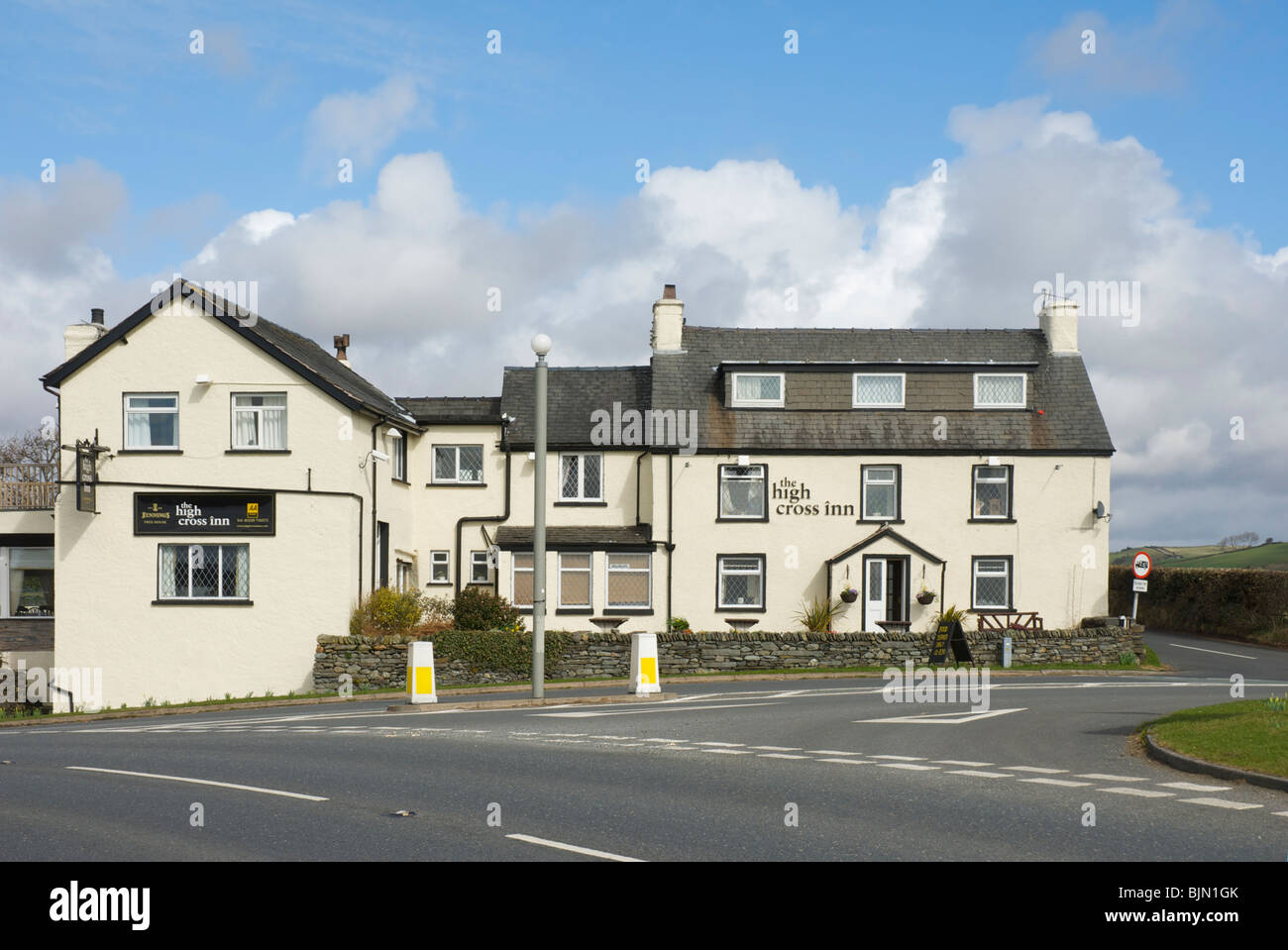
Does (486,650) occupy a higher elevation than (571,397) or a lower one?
lower

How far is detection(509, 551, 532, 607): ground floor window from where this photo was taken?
1410 inches

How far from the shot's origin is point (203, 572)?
30.5 metres

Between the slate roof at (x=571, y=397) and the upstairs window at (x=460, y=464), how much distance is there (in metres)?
1.21

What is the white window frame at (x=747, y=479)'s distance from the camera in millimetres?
36094

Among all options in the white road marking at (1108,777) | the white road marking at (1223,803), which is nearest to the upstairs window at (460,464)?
the white road marking at (1108,777)

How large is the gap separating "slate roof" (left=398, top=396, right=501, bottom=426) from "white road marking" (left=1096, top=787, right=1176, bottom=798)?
88.2 feet

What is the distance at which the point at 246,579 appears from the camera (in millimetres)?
30438

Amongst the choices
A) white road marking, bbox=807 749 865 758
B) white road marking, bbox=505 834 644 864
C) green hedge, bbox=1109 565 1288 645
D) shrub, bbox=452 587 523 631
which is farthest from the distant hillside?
white road marking, bbox=505 834 644 864

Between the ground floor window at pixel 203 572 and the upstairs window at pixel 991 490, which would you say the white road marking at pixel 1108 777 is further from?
the upstairs window at pixel 991 490

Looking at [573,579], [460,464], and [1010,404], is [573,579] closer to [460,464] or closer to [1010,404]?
[460,464]

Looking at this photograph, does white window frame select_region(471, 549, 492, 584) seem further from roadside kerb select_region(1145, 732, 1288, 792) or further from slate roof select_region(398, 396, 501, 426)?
roadside kerb select_region(1145, 732, 1288, 792)

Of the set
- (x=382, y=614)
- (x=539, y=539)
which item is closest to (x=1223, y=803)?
(x=539, y=539)

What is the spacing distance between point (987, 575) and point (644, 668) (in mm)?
15423

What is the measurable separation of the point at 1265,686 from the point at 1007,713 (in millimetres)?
9070
